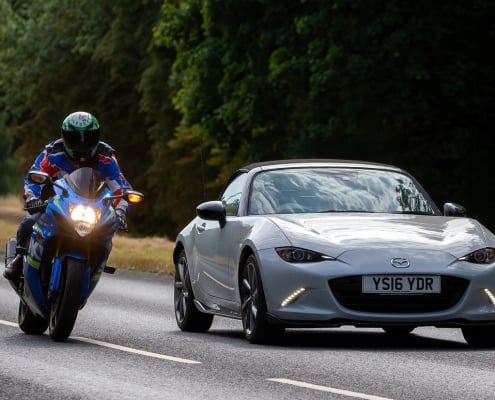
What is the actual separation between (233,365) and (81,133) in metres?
2.99

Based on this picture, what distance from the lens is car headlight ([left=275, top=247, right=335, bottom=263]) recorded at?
11992 mm

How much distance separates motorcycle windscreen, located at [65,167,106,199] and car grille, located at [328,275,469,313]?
2066mm

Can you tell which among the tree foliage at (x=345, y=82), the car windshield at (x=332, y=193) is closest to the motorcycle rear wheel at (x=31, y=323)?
the car windshield at (x=332, y=193)

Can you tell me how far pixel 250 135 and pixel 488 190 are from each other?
7391 millimetres

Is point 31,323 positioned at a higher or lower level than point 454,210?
lower

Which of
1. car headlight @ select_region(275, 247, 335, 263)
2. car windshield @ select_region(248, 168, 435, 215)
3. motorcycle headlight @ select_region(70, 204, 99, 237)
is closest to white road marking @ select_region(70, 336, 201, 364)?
motorcycle headlight @ select_region(70, 204, 99, 237)

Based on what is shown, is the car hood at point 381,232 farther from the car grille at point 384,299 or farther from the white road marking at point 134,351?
the white road marking at point 134,351

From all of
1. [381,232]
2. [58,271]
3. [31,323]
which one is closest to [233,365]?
[381,232]

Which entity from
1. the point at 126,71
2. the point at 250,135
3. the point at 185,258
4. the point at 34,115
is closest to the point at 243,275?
the point at 185,258

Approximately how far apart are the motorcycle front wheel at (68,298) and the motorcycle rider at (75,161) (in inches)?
24.7

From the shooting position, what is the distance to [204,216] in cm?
1334

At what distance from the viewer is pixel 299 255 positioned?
12.0 metres

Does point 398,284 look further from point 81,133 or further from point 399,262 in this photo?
point 81,133

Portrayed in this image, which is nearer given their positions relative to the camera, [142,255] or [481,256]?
[481,256]
